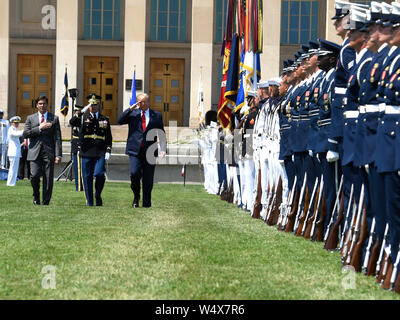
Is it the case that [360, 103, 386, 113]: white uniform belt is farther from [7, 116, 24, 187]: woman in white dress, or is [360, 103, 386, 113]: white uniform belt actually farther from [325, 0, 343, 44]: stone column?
[325, 0, 343, 44]: stone column

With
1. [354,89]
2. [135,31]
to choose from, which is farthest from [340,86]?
[135,31]

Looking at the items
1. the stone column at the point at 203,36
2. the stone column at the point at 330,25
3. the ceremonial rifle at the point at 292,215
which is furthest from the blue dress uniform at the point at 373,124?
the stone column at the point at 203,36

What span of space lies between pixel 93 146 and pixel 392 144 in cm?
1061

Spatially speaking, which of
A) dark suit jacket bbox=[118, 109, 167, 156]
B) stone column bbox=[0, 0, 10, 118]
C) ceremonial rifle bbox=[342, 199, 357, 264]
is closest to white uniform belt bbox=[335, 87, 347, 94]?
ceremonial rifle bbox=[342, 199, 357, 264]

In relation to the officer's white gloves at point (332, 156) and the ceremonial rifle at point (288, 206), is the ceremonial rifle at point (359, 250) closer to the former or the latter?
the officer's white gloves at point (332, 156)

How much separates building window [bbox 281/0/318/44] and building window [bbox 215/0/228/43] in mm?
3046

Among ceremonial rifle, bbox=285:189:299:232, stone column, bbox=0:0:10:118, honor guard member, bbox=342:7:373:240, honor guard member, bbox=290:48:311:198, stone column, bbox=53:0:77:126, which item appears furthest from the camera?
stone column, bbox=0:0:10:118

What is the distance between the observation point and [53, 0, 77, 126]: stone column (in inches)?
1625

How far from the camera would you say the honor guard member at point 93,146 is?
1697cm

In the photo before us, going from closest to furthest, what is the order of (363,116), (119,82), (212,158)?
(363,116) < (212,158) < (119,82)
